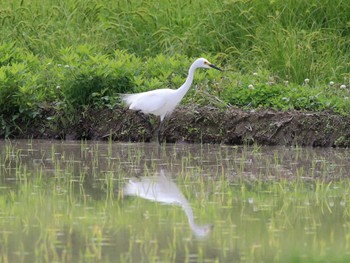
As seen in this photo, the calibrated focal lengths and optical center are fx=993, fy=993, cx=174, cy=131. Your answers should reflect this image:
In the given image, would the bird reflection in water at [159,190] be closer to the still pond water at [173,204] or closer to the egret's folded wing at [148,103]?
the still pond water at [173,204]

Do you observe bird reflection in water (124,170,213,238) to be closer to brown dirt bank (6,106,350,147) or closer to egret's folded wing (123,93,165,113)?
egret's folded wing (123,93,165,113)

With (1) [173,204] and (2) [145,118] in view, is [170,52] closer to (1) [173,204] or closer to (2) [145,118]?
(2) [145,118]

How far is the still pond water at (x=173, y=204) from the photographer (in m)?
5.91

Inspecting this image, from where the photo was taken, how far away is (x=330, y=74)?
41.2 feet

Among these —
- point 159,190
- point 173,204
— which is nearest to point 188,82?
point 159,190

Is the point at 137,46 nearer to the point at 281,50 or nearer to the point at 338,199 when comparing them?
the point at 281,50

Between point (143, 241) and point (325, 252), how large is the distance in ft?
3.71

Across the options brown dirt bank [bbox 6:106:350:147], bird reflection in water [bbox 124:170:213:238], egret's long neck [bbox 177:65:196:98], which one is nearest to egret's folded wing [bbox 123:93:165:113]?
egret's long neck [bbox 177:65:196:98]

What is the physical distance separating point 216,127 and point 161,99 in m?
0.77

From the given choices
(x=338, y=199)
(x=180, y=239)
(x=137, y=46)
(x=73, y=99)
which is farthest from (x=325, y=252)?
(x=137, y=46)

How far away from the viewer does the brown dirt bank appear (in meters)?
11.1

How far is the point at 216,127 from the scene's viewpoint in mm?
11531

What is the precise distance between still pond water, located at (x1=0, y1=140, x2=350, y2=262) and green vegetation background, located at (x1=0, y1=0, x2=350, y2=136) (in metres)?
1.08

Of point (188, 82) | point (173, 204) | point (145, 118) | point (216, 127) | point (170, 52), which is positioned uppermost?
point (170, 52)
